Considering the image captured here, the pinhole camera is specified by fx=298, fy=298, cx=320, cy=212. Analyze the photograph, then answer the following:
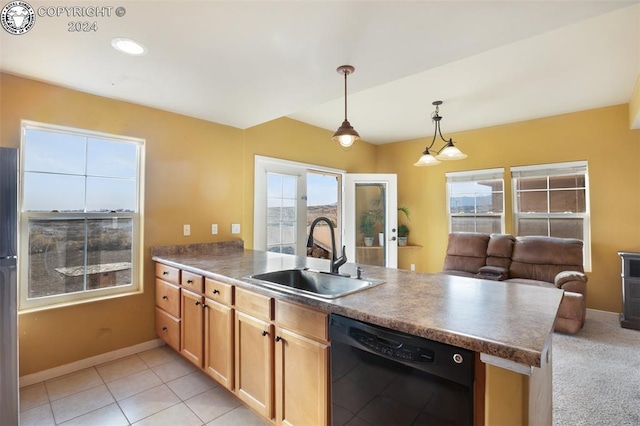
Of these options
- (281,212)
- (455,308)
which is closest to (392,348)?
(455,308)

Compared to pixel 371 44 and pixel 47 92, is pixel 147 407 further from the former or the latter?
pixel 371 44

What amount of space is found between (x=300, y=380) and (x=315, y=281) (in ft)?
2.18

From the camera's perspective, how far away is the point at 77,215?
8.21ft

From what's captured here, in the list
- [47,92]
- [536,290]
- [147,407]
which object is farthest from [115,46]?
[536,290]

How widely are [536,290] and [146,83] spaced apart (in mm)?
2958

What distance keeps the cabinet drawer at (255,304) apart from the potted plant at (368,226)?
11.2 ft

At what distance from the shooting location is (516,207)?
14.4 feet

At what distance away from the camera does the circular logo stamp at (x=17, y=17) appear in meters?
1.53

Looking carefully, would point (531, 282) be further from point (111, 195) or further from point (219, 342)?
point (111, 195)

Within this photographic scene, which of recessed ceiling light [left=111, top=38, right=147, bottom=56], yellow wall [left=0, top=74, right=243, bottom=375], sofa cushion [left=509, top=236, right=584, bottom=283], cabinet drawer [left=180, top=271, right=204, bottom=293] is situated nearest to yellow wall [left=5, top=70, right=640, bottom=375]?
yellow wall [left=0, top=74, right=243, bottom=375]

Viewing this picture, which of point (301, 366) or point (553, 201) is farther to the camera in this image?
point (553, 201)

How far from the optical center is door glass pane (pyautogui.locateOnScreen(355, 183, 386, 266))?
16.2ft

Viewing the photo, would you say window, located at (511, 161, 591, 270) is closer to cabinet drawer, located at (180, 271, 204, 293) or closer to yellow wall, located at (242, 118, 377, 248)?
yellow wall, located at (242, 118, 377, 248)

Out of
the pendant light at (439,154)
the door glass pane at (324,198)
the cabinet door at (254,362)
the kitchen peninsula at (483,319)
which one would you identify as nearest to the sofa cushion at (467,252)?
the pendant light at (439,154)
